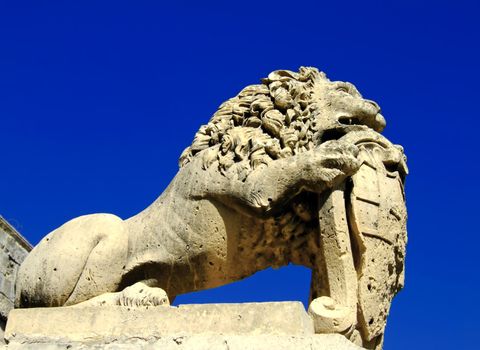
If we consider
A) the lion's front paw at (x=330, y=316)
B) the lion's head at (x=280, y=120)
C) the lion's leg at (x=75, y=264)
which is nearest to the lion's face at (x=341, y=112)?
the lion's head at (x=280, y=120)

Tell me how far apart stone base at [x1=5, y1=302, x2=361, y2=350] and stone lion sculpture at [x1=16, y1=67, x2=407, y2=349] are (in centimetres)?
20

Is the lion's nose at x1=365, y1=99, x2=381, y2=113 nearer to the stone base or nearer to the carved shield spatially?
the carved shield

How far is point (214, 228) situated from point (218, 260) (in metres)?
0.22

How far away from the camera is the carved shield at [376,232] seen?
5074mm

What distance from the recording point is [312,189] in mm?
5125

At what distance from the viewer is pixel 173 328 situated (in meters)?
4.80

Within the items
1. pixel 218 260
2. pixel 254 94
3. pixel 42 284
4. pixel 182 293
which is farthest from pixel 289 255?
pixel 42 284

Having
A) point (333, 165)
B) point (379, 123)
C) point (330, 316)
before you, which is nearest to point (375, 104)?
point (379, 123)

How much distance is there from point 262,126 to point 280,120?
5.3 inches

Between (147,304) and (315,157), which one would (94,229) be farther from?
(315,157)

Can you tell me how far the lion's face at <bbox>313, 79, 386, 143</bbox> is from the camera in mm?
5512

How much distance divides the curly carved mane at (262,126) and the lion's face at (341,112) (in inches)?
2.3

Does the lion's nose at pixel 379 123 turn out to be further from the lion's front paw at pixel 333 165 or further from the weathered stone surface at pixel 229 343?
the weathered stone surface at pixel 229 343

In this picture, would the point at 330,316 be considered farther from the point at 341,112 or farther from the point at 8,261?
the point at 8,261
